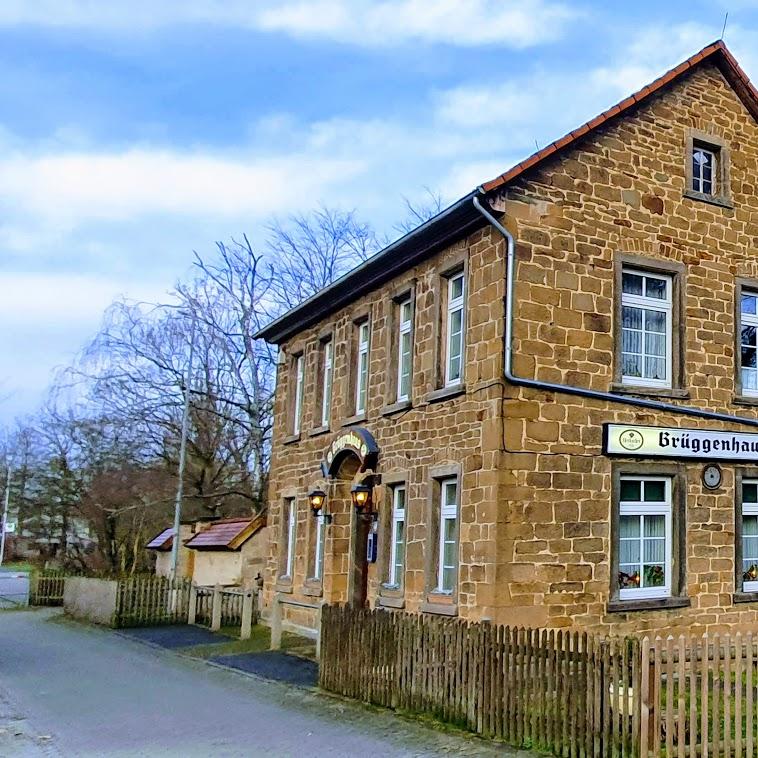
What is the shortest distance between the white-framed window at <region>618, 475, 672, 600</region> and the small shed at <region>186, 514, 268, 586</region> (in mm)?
10247

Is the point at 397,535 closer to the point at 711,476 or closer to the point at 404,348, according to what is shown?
the point at 404,348

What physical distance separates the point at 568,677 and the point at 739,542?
709 centimetres

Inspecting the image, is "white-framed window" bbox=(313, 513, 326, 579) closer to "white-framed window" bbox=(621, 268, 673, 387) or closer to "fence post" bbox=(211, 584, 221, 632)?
"fence post" bbox=(211, 584, 221, 632)

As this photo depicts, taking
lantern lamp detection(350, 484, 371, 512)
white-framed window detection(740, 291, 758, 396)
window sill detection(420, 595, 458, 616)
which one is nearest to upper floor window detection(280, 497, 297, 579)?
lantern lamp detection(350, 484, 371, 512)

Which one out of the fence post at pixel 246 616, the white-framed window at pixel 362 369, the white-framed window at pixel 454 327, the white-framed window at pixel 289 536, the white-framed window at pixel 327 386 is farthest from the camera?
the white-framed window at pixel 289 536

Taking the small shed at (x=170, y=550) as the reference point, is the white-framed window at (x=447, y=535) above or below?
above

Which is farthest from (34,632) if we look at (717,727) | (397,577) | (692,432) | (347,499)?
(717,727)

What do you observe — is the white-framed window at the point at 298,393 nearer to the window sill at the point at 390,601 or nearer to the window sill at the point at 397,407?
the window sill at the point at 397,407

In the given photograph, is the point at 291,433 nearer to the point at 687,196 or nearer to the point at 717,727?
the point at 687,196

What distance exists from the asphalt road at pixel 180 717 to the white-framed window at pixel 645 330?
6.56 metres

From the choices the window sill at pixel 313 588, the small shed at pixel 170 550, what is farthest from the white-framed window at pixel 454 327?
the small shed at pixel 170 550

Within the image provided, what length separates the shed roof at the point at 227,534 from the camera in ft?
77.4

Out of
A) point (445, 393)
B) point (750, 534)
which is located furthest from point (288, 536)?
point (750, 534)

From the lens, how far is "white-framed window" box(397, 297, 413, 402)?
1625 centimetres
